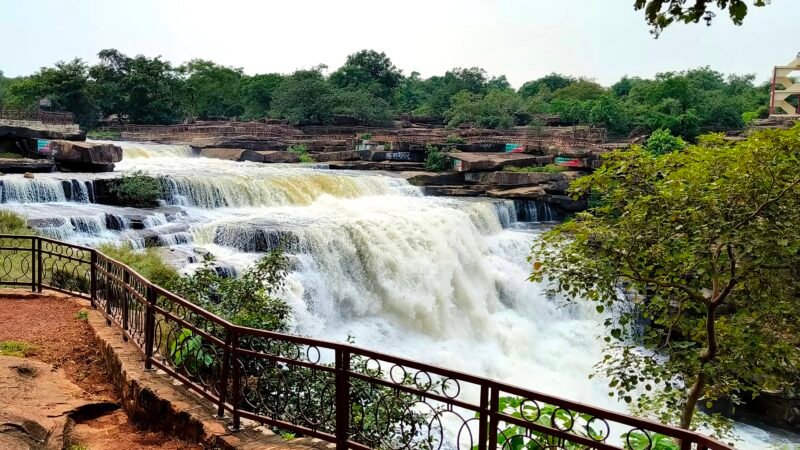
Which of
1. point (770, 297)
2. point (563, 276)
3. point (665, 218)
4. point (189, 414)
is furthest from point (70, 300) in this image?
point (770, 297)

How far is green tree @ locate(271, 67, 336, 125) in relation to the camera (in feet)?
117

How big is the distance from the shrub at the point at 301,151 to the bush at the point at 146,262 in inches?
649

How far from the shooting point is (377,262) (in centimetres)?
1322

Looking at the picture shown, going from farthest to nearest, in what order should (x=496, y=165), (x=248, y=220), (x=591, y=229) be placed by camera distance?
(x=496, y=165) < (x=248, y=220) < (x=591, y=229)

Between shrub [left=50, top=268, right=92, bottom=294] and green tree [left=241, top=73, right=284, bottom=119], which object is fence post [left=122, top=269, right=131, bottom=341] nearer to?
shrub [left=50, top=268, right=92, bottom=294]

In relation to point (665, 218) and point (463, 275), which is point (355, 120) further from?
point (665, 218)

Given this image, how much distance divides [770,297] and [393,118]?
3732 centimetres

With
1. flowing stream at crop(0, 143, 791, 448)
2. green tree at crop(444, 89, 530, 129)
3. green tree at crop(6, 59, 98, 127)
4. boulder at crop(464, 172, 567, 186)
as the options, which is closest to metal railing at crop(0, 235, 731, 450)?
flowing stream at crop(0, 143, 791, 448)

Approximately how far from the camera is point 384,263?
43.5 ft

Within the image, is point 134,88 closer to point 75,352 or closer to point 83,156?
point 83,156

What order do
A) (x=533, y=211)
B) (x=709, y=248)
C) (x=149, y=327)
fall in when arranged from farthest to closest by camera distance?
1. (x=533, y=211)
2. (x=709, y=248)
3. (x=149, y=327)

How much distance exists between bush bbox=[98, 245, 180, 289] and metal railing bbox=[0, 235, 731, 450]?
2.78 m

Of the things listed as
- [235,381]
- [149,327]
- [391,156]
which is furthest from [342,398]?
[391,156]

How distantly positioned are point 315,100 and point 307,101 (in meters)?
0.49
